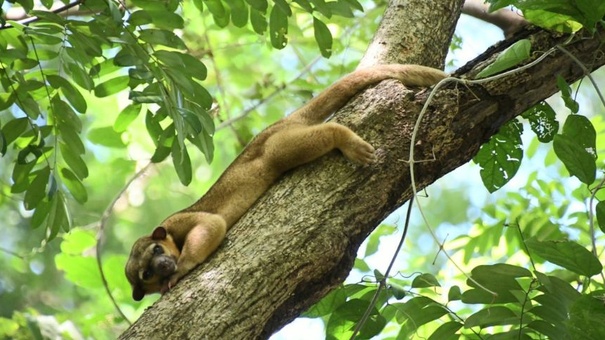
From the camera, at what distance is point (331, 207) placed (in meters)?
4.14

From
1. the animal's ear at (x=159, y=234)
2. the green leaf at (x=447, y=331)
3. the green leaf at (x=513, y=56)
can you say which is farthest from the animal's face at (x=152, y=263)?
the green leaf at (x=513, y=56)

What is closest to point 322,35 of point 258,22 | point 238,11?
point 258,22

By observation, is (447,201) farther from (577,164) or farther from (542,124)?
(577,164)

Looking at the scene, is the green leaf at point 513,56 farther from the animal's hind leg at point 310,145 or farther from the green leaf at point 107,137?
the green leaf at point 107,137

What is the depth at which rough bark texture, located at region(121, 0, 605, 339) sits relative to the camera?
151 inches

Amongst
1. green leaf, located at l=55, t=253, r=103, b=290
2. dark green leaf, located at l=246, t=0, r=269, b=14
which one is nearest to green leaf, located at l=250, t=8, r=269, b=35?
dark green leaf, located at l=246, t=0, r=269, b=14

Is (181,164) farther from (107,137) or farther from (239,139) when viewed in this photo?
(239,139)

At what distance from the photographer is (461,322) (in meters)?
4.08

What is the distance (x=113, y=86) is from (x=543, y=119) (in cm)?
272

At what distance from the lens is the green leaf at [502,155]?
4.91 meters

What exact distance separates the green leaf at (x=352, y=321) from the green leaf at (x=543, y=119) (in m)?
1.61

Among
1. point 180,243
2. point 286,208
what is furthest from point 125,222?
point 286,208

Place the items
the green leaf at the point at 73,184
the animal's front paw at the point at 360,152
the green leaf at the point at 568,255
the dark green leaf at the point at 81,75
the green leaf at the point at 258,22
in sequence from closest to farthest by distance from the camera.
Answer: the green leaf at the point at 568,255 → the animal's front paw at the point at 360,152 → the dark green leaf at the point at 81,75 → the green leaf at the point at 73,184 → the green leaf at the point at 258,22

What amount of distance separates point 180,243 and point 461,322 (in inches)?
91.8
